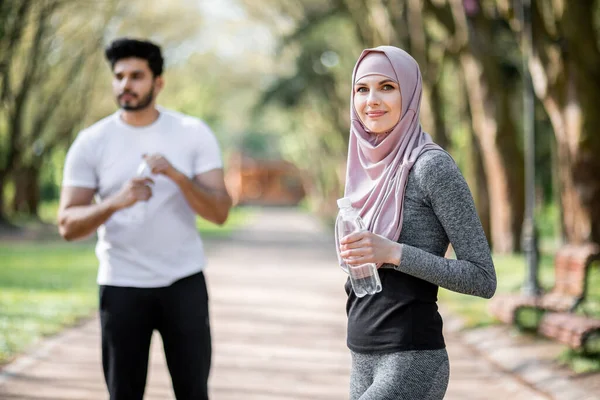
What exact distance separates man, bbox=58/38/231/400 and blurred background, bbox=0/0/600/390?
12.8 ft

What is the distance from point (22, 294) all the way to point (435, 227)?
1097cm

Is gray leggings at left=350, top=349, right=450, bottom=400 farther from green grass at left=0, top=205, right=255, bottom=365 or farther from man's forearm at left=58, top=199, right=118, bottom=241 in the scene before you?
green grass at left=0, top=205, right=255, bottom=365

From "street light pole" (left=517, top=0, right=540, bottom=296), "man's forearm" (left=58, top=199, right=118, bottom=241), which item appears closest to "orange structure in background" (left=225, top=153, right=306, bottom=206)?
"street light pole" (left=517, top=0, right=540, bottom=296)

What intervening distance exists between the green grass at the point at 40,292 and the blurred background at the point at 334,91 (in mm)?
42

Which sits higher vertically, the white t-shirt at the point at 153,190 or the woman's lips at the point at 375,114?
the woman's lips at the point at 375,114

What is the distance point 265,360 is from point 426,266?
17.9 ft

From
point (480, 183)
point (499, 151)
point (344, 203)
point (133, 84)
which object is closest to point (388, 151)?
point (344, 203)

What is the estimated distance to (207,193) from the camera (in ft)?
13.5

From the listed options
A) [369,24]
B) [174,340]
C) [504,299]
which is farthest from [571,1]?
[369,24]

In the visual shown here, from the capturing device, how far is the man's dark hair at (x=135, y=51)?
4164mm

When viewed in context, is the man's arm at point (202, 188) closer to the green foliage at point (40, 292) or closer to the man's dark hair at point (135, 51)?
the man's dark hair at point (135, 51)

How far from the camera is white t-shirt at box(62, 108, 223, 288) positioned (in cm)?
406

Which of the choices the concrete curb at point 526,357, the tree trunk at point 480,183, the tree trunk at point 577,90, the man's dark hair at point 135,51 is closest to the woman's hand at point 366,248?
the man's dark hair at point 135,51

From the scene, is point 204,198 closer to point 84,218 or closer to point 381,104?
point 84,218
